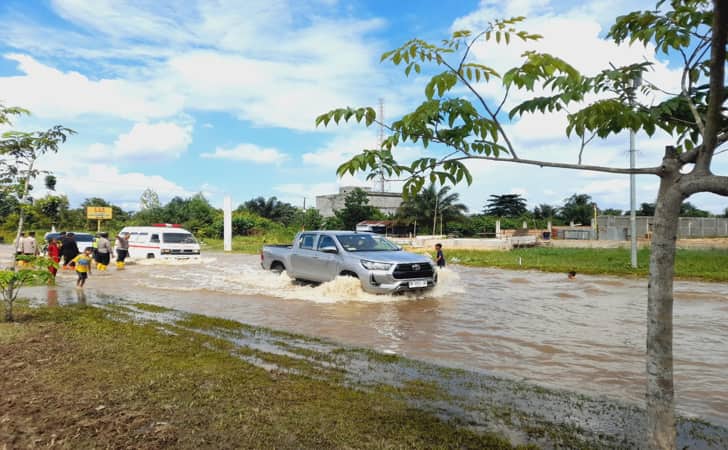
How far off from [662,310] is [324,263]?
33.1 ft

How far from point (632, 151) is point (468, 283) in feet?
25.6

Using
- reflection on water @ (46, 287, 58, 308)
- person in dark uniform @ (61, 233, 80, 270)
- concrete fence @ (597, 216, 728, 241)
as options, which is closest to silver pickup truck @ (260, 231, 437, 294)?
reflection on water @ (46, 287, 58, 308)

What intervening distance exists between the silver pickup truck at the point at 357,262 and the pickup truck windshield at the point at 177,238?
31.8 feet

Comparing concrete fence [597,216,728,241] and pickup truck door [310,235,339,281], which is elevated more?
concrete fence [597,216,728,241]

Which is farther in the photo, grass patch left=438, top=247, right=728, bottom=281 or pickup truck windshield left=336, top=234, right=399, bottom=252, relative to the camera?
grass patch left=438, top=247, right=728, bottom=281

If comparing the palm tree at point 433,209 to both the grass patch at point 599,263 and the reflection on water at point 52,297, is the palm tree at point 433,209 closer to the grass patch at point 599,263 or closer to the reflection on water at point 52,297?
the grass patch at point 599,263

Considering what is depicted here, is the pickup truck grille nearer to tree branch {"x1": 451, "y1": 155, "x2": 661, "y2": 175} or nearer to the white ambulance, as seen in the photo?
tree branch {"x1": 451, "y1": 155, "x2": 661, "y2": 175}

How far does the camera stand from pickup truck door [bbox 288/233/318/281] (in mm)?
13250

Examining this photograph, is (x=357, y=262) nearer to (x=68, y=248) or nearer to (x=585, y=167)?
(x=585, y=167)

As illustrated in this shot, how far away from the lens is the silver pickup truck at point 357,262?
11438 mm

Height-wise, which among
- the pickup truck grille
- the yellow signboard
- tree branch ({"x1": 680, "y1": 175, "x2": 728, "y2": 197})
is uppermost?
the yellow signboard

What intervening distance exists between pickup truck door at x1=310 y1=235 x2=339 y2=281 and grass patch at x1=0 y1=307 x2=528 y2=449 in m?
5.82

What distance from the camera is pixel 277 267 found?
48.4 ft

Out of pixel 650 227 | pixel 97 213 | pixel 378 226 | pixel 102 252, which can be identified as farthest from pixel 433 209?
pixel 102 252
